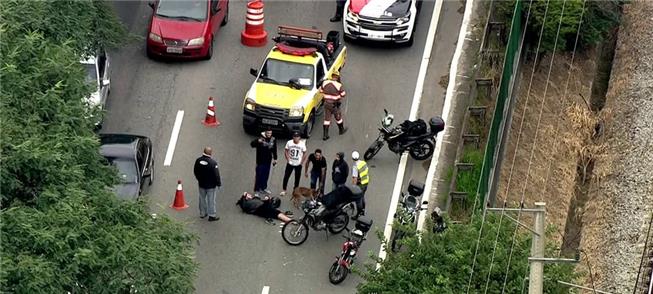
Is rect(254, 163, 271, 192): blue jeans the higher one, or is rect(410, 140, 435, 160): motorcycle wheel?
rect(410, 140, 435, 160): motorcycle wheel

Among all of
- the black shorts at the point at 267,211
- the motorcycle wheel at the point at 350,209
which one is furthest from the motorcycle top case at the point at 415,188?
the black shorts at the point at 267,211

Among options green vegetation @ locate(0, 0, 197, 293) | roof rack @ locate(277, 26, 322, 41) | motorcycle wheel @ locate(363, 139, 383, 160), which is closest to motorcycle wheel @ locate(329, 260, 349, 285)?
motorcycle wheel @ locate(363, 139, 383, 160)

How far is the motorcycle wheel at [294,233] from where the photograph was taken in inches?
1080

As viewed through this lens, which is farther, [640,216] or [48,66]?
[640,216]

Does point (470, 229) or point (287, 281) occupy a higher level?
point (470, 229)

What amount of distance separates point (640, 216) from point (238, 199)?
7.68 metres

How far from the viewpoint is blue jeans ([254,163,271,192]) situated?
2806 centimetres

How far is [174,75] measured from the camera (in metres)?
32.2

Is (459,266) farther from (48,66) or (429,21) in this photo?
(429,21)

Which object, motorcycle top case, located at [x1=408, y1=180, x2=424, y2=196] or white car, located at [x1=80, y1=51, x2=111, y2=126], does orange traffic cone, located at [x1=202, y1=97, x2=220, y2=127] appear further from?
motorcycle top case, located at [x1=408, y1=180, x2=424, y2=196]

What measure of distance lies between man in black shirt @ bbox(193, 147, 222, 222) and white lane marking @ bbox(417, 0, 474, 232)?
3.70m

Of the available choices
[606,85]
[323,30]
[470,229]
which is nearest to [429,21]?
[323,30]

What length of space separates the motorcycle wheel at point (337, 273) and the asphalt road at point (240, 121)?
121 mm

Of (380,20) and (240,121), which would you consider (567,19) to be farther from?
(240,121)
